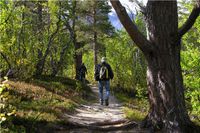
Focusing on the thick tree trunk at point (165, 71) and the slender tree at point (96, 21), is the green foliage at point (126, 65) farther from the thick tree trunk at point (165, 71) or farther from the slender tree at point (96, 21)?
the thick tree trunk at point (165, 71)

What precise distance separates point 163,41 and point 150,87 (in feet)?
4.11

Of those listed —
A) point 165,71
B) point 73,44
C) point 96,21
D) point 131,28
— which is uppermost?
point 96,21

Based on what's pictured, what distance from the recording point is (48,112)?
38.9ft

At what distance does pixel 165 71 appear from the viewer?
9.60 metres

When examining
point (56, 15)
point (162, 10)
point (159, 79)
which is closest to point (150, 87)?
point (159, 79)

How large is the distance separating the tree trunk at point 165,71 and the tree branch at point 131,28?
27 centimetres

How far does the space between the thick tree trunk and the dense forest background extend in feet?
14.0

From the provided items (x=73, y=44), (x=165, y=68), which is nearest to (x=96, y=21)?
(x=73, y=44)

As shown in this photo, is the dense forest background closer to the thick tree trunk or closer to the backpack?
the backpack

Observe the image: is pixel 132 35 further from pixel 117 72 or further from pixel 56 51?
pixel 56 51

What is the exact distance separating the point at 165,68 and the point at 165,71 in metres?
0.08

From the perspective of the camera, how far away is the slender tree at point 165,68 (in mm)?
9484

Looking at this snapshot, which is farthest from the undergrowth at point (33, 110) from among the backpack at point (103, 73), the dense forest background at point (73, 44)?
the dense forest background at point (73, 44)

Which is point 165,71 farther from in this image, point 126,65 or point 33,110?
point 126,65
